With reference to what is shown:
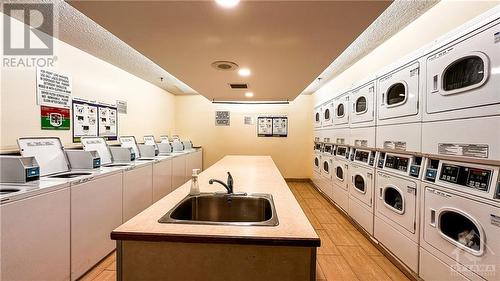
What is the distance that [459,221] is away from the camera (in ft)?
5.41

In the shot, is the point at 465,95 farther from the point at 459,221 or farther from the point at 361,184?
the point at 361,184

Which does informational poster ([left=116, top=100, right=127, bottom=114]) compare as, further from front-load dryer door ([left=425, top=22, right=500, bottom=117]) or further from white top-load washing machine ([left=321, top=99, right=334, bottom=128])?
front-load dryer door ([left=425, top=22, right=500, bottom=117])

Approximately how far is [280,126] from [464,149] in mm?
4693

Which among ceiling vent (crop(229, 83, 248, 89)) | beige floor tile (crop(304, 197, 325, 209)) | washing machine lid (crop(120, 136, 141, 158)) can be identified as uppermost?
ceiling vent (crop(229, 83, 248, 89))

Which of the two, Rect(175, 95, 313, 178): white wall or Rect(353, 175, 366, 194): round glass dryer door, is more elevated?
Rect(175, 95, 313, 178): white wall

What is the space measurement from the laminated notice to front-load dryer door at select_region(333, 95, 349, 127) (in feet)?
6.16

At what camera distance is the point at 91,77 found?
323 centimetres

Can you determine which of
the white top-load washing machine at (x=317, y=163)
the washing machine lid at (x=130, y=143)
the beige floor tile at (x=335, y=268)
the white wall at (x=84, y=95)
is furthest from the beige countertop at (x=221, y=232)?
the white top-load washing machine at (x=317, y=163)

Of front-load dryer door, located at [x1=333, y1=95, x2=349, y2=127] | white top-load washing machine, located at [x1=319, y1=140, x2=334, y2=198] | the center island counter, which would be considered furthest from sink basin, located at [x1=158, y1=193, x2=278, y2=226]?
white top-load washing machine, located at [x1=319, y1=140, x2=334, y2=198]

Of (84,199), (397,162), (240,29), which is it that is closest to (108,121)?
(84,199)

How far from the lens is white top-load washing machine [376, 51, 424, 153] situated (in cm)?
193

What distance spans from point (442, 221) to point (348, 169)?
1.69m

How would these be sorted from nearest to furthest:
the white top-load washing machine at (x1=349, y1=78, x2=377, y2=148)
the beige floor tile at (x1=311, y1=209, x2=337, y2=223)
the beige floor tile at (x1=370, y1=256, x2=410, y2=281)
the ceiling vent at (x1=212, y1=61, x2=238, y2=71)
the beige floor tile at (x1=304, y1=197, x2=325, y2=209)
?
the beige floor tile at (x1=370, y1=256, x2=410, y2=281)
the ceiling vent at (x1=212, y1=61, x2=238, y2=71)
the white top-load washing machine at (x1=349, y1=78, x2=377, y2=148)
the beige floor tile at (x1=311, y1=209, x2=337, y2=223)
the beige floor tile at (x1=304, y1=197, x2=325, y2=209)

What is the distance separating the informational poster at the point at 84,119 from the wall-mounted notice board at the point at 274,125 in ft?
12.4
